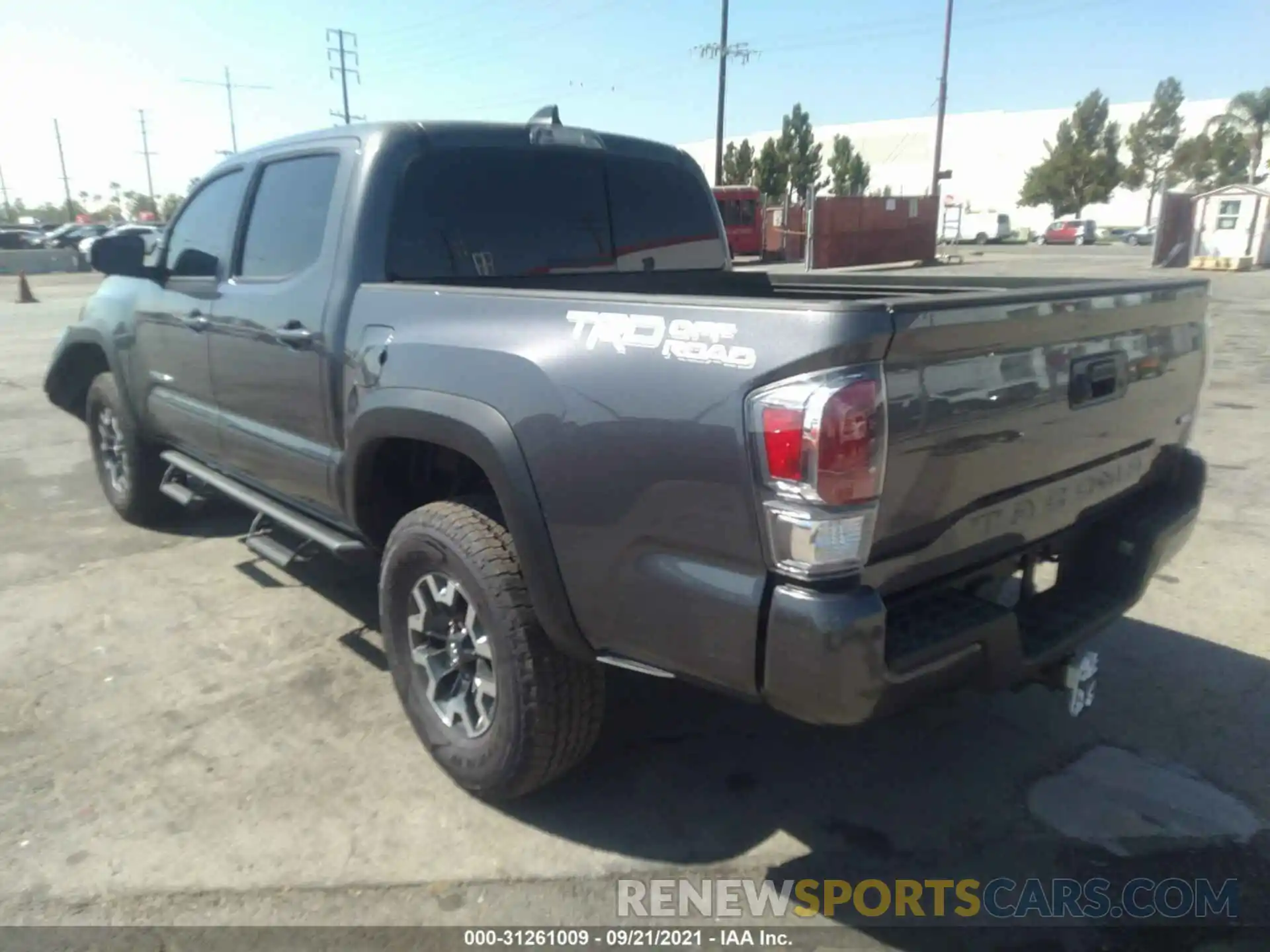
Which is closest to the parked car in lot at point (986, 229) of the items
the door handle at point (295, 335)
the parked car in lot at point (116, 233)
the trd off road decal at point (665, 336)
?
the parked car in lot at point (116, 233)

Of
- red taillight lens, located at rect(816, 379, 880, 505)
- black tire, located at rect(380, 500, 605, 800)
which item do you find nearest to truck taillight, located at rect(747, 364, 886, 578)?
red taillight lens, located at rect(816, 379, 880, 505)

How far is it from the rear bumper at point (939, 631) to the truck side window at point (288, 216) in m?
2.28

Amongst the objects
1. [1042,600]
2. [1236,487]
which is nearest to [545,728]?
[1042,600]

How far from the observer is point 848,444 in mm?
1942

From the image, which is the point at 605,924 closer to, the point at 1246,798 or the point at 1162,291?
the point at 1246,798

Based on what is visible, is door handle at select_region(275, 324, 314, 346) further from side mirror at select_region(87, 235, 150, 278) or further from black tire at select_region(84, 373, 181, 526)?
black tire at select_region(84, 373, 181, 526)

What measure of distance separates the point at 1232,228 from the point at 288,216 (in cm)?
3045

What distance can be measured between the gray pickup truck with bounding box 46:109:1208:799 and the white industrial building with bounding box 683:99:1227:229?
274ft

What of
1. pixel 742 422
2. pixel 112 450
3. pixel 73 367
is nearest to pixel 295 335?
pixel 742 422

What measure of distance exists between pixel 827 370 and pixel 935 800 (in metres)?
1.67

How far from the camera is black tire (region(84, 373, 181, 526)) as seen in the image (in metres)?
5.14

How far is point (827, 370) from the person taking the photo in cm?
193

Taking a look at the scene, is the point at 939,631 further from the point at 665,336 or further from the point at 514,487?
the point at 514,487

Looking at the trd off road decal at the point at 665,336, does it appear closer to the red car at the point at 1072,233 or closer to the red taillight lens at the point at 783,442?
the red taillight lens at the point at 783,442
